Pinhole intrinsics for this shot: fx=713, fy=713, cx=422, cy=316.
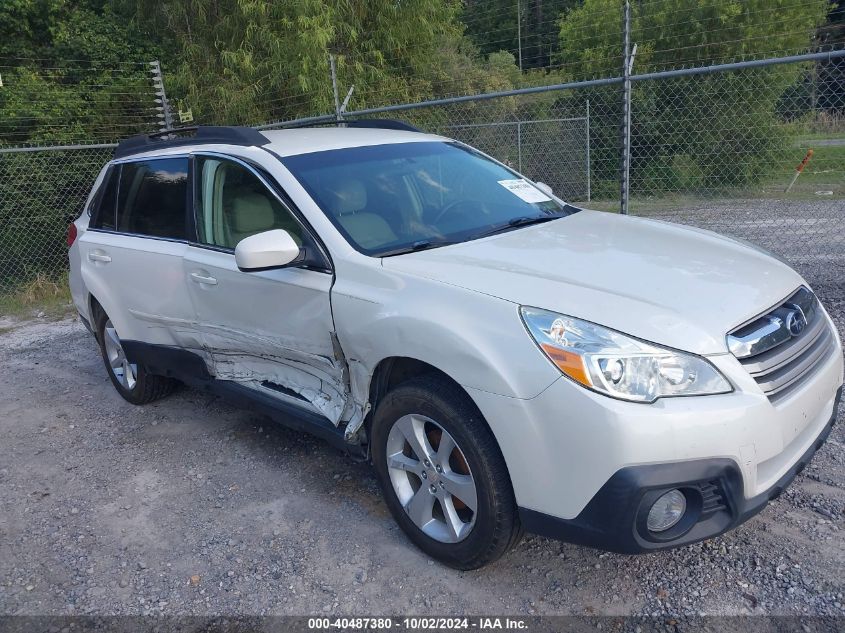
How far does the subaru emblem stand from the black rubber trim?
57cm

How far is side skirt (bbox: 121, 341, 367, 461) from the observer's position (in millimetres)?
3352

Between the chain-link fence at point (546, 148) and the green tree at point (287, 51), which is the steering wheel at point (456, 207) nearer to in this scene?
the green tree at point (287, 51)

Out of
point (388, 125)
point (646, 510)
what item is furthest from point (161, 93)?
point (646, 510)

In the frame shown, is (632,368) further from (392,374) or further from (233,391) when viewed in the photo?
(233,391)

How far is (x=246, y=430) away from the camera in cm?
445

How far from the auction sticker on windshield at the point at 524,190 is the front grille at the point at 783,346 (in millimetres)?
1474

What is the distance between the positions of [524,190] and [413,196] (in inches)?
29.2

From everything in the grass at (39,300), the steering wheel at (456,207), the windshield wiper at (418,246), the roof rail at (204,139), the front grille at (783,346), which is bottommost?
the grass at (39,300)

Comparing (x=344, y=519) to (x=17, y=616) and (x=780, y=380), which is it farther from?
(x=780, y=380)

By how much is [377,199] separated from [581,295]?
52.4 inches

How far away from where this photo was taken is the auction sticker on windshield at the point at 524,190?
391cm

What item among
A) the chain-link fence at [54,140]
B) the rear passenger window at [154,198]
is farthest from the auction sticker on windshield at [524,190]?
the chain-link fence at [54,140]

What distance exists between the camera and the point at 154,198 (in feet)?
14.4

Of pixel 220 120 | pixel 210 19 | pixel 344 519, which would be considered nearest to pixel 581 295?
pixel 344 519
